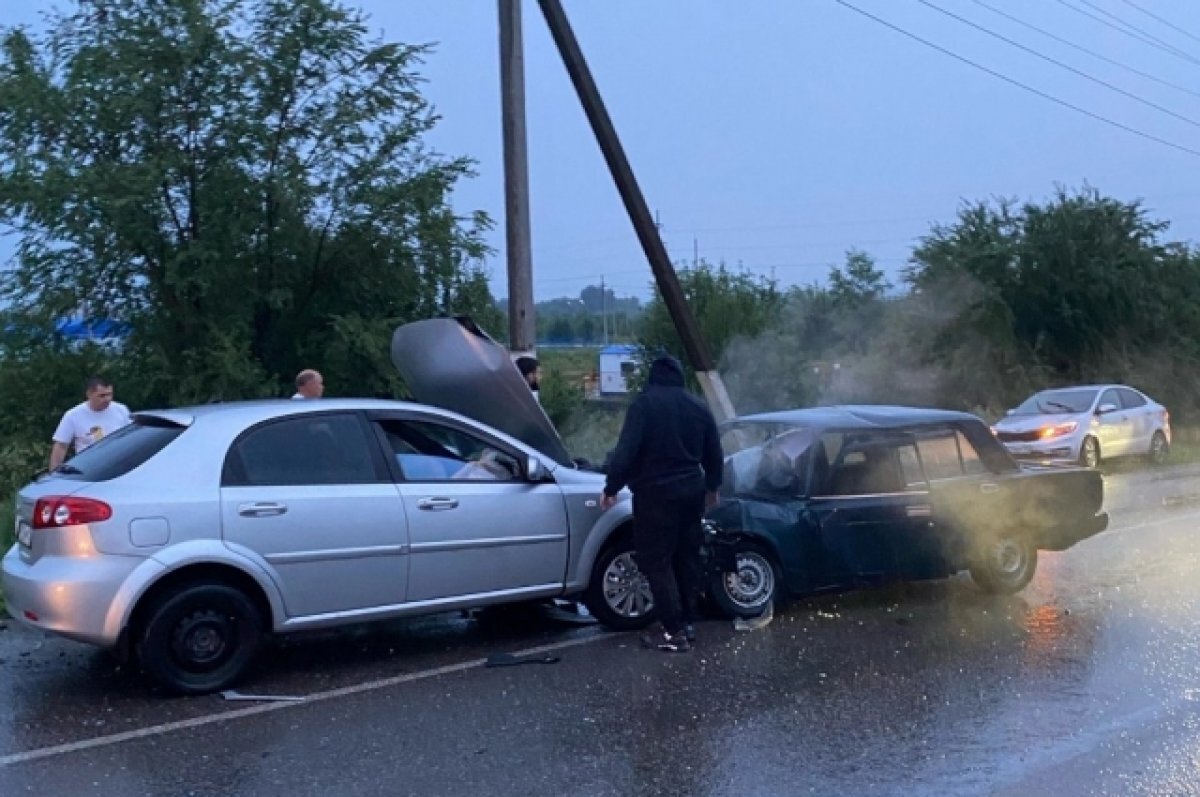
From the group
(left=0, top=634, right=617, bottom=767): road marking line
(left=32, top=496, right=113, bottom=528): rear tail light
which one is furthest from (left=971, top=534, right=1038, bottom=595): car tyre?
(left=32, top=496, right=113, bottom=528): rear tail light

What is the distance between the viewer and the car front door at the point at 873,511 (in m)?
8.62

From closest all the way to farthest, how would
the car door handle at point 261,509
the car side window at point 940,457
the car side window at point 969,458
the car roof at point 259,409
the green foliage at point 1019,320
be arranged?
the car door handle at point 261,509 → the car roof at point 259,409 → the car side window at point 940,457 → the car side window at point 969,458 → the green foliage at point 1019,320

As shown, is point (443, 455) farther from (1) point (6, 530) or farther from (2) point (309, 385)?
(1) point (6, 530)

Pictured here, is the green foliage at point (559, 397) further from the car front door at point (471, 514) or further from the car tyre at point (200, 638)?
the car tyre at point (200, 638)

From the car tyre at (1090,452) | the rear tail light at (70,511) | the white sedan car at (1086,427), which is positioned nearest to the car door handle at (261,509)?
the rear tail light at (70,511)

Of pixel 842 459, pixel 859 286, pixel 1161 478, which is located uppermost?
pixel 859 286

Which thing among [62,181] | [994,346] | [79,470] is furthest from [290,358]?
[994,346]

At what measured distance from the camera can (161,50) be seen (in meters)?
15.1

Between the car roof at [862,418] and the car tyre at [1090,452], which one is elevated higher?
the car roof at [862,418]

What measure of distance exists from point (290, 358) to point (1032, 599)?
976 centimetres

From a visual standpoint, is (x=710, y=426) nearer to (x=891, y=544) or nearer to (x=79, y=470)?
(x=891, y=544)

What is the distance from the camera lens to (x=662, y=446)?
7723 mm

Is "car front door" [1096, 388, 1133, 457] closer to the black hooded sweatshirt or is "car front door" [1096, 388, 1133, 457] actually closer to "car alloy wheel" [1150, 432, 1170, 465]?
"car alloy wheel" [1150, 432, 1170, 465]

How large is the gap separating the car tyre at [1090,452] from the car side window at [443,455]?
14264 millimetres
